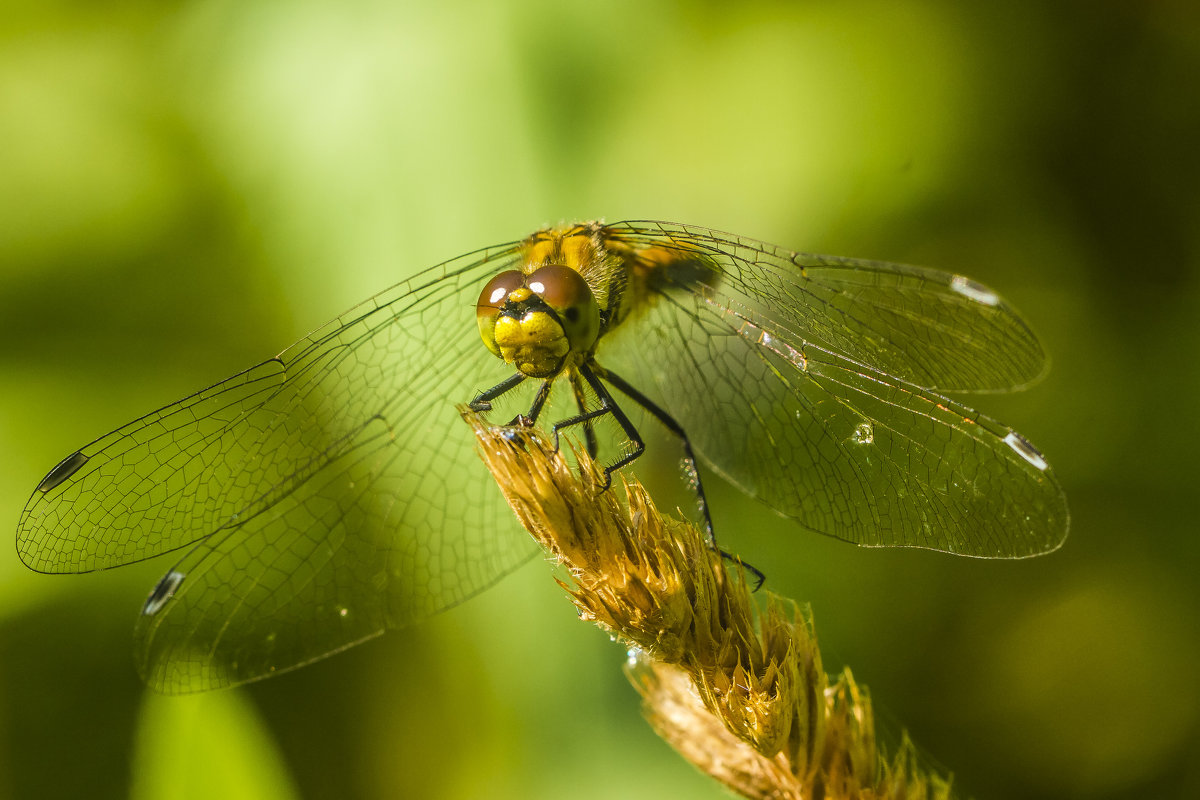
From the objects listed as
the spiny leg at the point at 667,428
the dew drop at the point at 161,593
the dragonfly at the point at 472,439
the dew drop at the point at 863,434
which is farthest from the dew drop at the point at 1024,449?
the dew drop at the point at 161,593

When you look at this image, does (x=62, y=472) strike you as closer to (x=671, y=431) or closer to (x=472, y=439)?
(x=472, y=439)

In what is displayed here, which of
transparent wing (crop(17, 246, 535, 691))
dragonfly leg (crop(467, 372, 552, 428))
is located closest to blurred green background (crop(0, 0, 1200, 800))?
transparent wing (crop(17, 246, 535, 691))

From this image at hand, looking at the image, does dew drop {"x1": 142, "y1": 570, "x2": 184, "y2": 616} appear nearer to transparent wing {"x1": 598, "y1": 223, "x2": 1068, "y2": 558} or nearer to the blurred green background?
the blurred green background

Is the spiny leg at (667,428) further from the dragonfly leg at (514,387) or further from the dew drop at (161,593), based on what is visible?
the dew drop at (161,593)

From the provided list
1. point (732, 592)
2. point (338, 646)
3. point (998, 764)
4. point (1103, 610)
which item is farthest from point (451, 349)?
point (1103, 610)

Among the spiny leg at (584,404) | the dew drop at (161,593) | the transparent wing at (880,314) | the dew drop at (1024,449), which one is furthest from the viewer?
the spiny leg at (584,404)

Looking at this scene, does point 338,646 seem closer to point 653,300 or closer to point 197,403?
point 197,403

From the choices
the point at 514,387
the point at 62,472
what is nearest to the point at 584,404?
the point at 514,387
